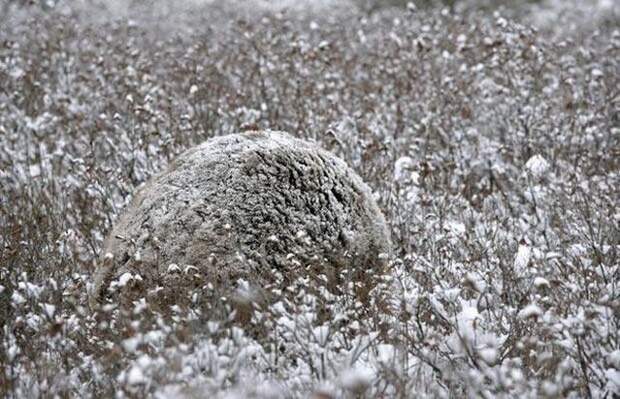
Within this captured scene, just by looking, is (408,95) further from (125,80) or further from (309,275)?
(309,275)

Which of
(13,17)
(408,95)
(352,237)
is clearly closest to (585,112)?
(408,95)

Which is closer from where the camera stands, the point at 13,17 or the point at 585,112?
the point at 585,112

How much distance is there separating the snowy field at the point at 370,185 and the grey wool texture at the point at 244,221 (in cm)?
18

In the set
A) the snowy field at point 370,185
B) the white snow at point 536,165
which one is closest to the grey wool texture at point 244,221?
the snowy field at point 370,185

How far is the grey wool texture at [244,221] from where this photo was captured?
4.17 meters

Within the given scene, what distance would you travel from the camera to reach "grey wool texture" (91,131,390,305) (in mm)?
4172

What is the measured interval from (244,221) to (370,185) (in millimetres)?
2297

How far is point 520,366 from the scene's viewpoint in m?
3.67

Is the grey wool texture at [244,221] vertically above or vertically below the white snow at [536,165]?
below

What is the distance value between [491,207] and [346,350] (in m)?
2.98

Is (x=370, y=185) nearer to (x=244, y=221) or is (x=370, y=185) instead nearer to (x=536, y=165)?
(x=536, y=165)

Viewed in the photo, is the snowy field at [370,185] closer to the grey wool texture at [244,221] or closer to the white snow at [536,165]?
the white snow at [536,165]

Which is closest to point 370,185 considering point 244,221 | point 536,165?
point 536,165

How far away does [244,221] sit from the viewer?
168 inches
